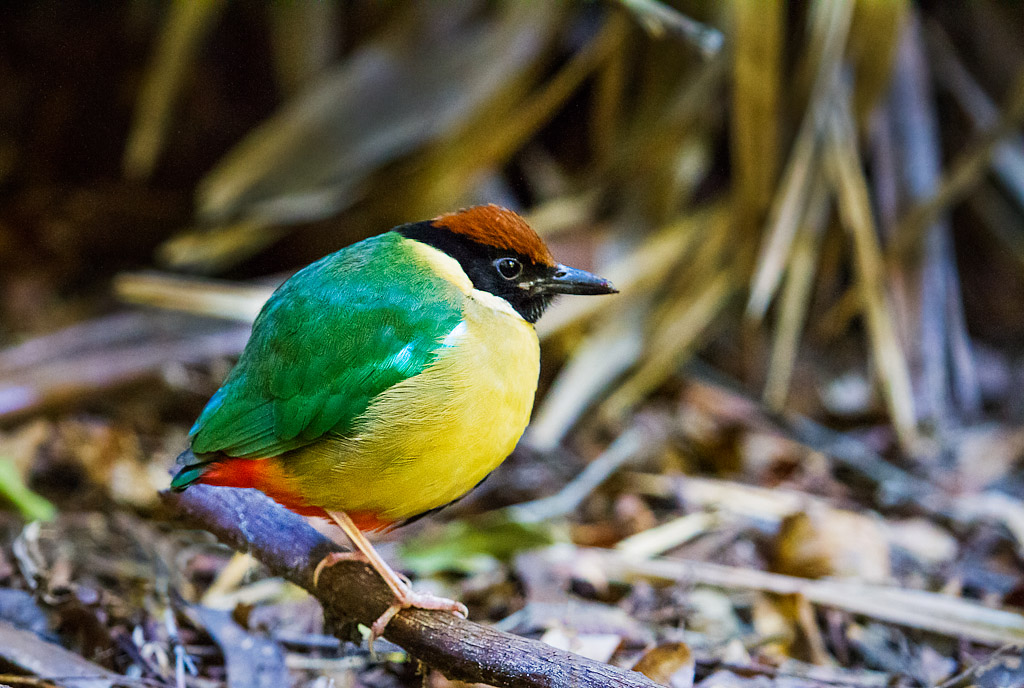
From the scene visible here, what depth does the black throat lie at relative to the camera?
89.4 inches

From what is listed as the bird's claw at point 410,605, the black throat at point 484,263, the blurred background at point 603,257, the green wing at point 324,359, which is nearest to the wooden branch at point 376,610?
the bird's claw at point 410,605

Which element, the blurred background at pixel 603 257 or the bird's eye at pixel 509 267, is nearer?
the bird's eye at pixel 509 267

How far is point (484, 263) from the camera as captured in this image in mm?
2285

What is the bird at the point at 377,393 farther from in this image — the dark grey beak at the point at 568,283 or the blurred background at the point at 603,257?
the blurred background at the point at 603,257

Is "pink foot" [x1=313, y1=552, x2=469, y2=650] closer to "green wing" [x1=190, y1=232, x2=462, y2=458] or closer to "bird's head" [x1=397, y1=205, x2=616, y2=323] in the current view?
"green wing" [x1=190, y1=232, x2=462, y2=458]

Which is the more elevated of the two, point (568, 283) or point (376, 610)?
point (568, 283)

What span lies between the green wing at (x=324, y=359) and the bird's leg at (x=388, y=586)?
0.26m

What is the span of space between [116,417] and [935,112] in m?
4.53

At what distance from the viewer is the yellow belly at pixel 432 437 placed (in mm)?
2098

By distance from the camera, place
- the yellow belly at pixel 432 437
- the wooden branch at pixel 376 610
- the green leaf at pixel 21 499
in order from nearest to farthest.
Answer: the wooden branch at pixel 376 610
the yellow belly at pixel 432 437
the green leaf at pixel 21 499

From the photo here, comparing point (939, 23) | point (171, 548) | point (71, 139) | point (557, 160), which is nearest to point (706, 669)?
point (171, 548)

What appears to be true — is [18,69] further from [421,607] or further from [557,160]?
[421,607]

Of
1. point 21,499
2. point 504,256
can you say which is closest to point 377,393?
point 504,256

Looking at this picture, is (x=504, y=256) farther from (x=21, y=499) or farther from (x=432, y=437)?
(x=21, y=499)
